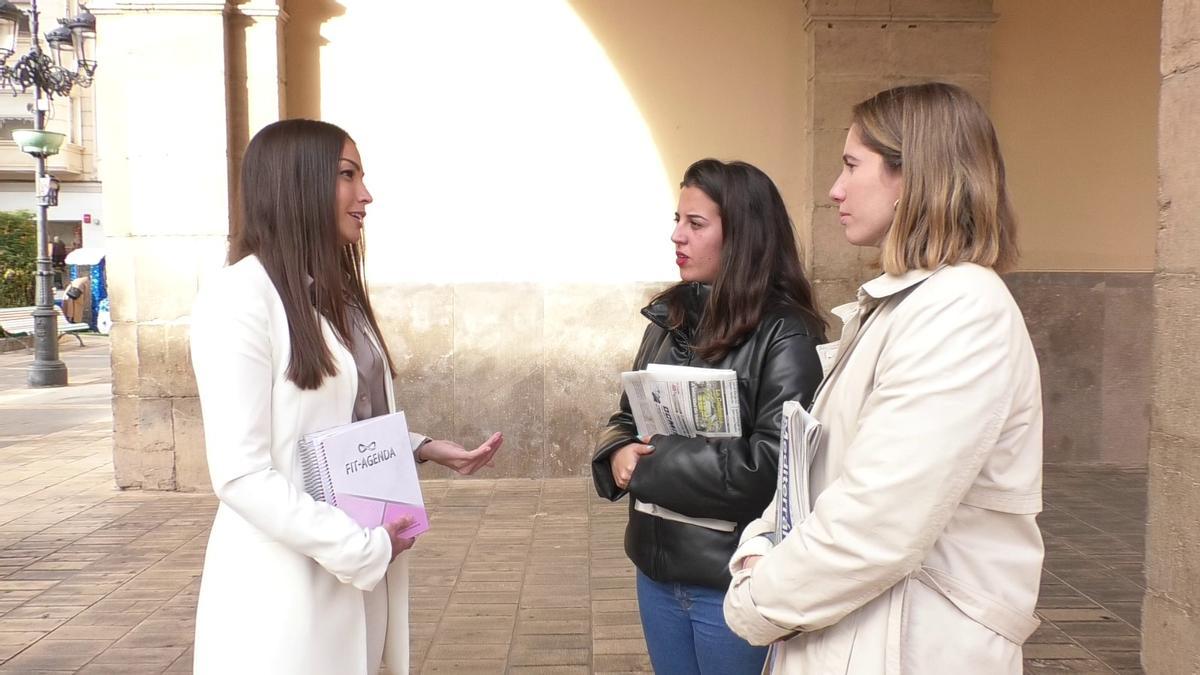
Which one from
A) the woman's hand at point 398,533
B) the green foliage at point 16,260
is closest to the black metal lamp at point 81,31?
the woman's hand at point 398,533

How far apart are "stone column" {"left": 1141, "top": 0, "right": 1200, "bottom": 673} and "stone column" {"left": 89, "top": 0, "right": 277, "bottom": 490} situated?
5.68m

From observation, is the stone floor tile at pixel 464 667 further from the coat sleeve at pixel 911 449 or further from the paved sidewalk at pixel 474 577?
the coat sleeve at pixel 911 449

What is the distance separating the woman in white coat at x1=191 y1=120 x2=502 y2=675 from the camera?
195 centimetres

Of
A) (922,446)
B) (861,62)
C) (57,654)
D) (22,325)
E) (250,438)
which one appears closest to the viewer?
(922,446)

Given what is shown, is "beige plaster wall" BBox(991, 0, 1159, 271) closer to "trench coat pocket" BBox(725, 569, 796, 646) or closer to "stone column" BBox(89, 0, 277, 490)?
"stone column" BBox(89, 0, 277, 490)

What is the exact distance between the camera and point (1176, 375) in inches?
110

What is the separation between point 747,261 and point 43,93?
56.0 feet

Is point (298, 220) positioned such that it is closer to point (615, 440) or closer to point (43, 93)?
point (615, 440)

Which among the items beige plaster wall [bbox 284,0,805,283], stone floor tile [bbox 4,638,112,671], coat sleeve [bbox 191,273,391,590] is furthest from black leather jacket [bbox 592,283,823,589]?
beige plaster wall [bbox 284,0,805,283]

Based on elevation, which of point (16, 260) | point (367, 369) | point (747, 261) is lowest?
point (367, 369)

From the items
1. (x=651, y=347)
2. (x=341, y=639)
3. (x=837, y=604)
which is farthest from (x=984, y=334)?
(x=341, y=639)

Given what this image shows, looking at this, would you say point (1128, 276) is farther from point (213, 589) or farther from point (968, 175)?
point (213, 589)

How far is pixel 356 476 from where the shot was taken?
2.11 meters

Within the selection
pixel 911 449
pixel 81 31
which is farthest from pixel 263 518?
pixel 81 31
